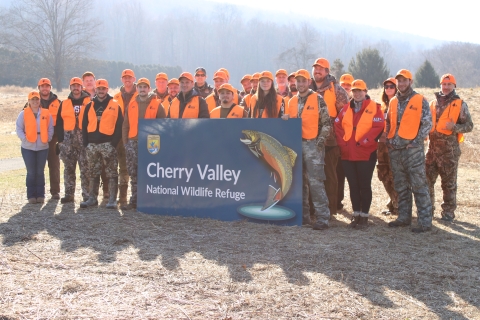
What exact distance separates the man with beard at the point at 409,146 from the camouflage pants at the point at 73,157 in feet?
16.5

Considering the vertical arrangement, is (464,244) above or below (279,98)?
below

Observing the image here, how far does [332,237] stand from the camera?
619 centimetres

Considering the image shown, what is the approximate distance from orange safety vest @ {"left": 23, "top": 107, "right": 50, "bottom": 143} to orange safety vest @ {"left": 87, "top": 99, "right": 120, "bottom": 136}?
109 cm

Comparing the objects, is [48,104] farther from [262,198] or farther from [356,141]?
[356,141]

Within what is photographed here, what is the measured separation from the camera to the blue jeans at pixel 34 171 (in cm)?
859

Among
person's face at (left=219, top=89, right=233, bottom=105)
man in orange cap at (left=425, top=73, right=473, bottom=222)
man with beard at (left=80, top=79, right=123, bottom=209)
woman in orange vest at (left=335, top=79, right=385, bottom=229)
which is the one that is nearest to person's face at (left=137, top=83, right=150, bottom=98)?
man with beard at (left=80, top=79, right=123, bottom=209)

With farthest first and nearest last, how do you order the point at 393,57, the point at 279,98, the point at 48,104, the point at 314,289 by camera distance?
the point at 393,57 < the point at 48,104 < the point at 279,98 < the point at 314,289

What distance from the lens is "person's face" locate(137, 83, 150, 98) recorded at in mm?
7860

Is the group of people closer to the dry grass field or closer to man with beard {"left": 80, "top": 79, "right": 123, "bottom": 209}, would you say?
man with beard {"left": 80, "top": 79, "right": 123, "bottom": 209}

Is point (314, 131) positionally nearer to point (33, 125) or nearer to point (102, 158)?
point (102, 158)

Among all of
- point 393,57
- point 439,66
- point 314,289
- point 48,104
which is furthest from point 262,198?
point 393,57

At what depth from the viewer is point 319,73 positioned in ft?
23.4

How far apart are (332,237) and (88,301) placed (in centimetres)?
321

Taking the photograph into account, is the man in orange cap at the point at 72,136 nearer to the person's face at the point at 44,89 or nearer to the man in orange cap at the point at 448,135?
the person's face at the point at 44,89
